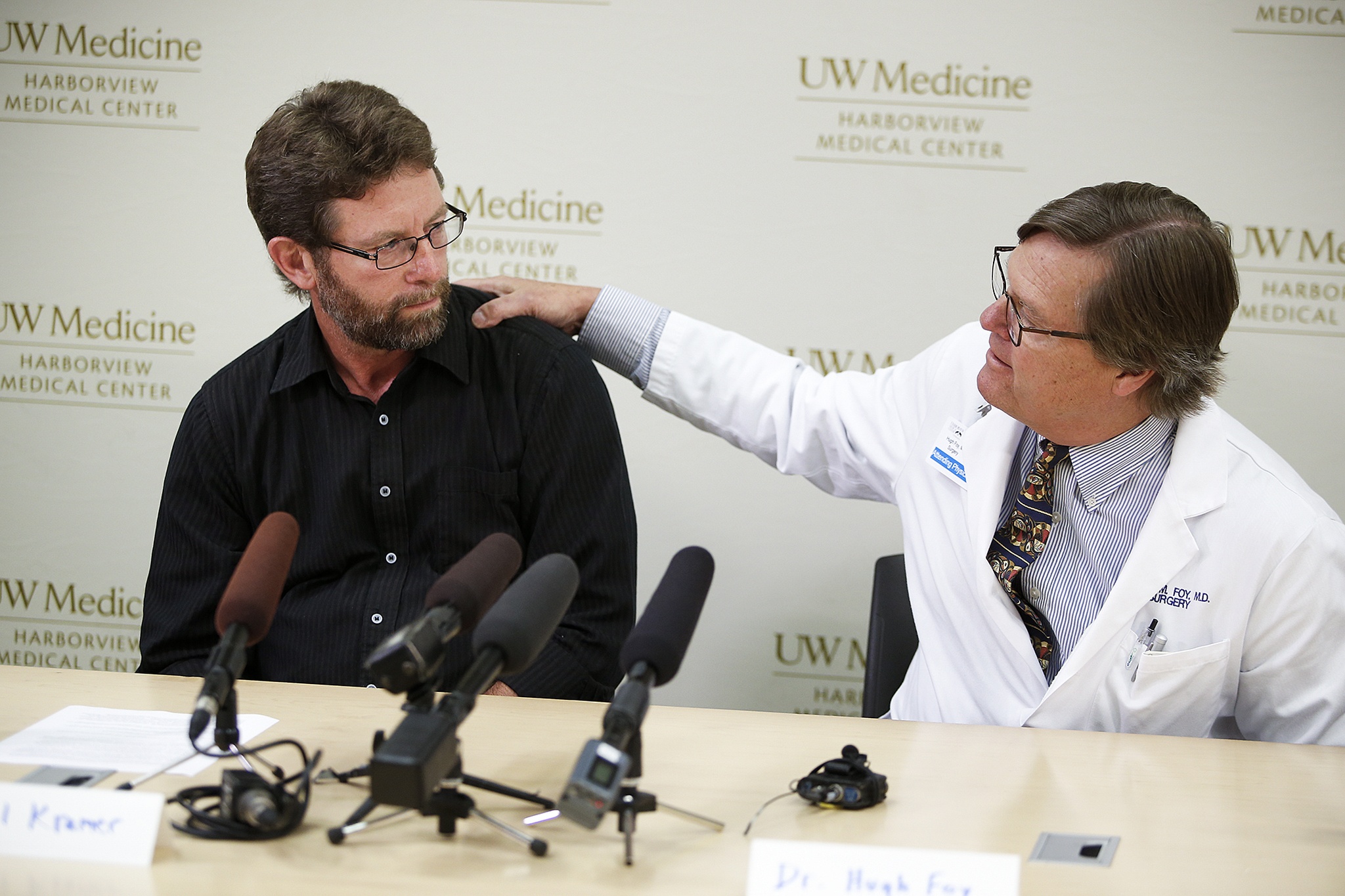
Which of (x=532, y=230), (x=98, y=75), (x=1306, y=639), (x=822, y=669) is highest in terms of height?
(x=98, y=75)

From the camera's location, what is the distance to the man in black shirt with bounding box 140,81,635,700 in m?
1.81

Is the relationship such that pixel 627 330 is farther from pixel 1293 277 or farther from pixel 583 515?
pixel 1293 277

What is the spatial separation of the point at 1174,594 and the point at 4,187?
288 cm

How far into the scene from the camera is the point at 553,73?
103 inches

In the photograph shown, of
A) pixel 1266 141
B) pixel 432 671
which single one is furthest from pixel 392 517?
pixel 1266 141

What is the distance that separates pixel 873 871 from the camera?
965 millimetres

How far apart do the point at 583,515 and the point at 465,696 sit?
940 millimetres

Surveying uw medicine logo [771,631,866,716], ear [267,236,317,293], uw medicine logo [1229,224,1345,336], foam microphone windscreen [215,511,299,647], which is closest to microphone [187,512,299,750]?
foam microphone windscreen [215,511,299,647]

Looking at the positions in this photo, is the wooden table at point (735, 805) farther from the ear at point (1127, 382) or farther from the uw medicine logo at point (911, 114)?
the uw medicine logo at point (911, 114)

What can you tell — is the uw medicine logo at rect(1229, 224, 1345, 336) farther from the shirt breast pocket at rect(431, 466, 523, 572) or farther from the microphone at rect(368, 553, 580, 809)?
the microphone at rect(368, 553, 580, 809)

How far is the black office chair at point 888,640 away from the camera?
204cm

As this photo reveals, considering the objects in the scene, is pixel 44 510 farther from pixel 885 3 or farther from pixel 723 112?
pixel 885 3

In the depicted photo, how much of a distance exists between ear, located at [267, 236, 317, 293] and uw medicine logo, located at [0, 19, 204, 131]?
1033 mm

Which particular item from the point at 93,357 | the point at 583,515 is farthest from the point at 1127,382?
the point at 93,357
